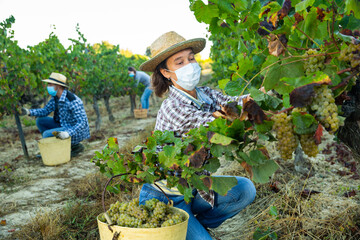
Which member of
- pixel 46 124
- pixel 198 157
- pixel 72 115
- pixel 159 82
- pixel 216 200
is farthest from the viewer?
pixel 46 124

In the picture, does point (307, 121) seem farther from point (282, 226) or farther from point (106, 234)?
point (282, 226)

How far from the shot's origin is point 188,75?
2.61m

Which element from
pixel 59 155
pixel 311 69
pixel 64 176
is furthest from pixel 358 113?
pixel 59 155

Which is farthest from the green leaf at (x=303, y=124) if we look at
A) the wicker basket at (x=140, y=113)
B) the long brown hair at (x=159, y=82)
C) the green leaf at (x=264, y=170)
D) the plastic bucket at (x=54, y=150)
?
the wicker basket at (x=140, y=113)

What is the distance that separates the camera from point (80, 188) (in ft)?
13.8

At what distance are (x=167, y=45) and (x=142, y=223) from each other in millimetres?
1495

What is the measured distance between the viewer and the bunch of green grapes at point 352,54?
40.2 inches

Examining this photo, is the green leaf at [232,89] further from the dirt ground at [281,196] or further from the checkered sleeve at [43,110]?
the checkered sleeve at [43,110]

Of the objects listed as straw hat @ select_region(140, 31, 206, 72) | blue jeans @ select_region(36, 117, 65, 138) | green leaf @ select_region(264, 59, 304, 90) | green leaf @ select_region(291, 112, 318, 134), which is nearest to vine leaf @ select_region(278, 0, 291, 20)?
green leaf @ select_region(264, 59, 304, 90)

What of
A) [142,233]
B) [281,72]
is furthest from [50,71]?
[281,72]

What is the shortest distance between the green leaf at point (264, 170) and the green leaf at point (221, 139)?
0.19 meters

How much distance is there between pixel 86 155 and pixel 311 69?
5984mm

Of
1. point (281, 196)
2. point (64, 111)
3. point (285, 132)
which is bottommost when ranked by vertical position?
point (281, 196)

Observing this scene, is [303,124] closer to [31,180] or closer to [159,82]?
[159,82]
